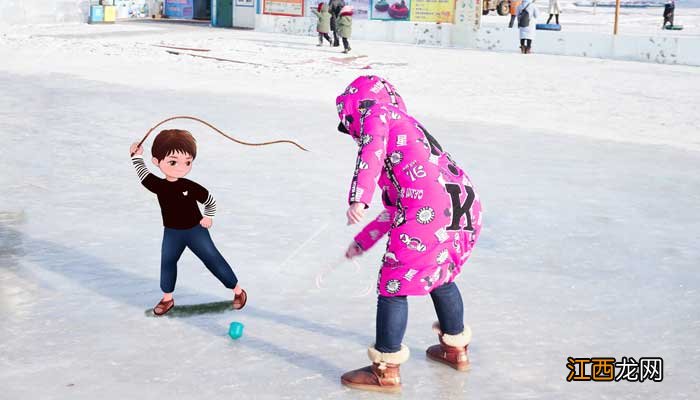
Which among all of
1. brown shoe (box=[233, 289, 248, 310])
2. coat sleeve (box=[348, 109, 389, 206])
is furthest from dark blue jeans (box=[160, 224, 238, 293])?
coat sleeve (box=[348, 109, 389, 206])

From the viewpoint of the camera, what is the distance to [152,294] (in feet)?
15.4

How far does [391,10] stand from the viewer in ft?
90.3

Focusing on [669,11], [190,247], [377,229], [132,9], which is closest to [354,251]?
[377,229]

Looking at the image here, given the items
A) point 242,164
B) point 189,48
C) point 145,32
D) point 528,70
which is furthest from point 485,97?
point 145,32

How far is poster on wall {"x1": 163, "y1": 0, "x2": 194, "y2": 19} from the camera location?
3628cm

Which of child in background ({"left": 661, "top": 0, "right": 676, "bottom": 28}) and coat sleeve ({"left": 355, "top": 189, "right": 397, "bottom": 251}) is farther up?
child in background ({"left": 661, "top": 0, "right": 676, "bottom": 28})

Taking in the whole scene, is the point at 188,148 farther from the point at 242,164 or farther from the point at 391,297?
the point at 242,164

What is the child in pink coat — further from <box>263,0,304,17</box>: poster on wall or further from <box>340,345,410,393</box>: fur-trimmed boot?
<box>263,0,304,17</box>: poster on wall

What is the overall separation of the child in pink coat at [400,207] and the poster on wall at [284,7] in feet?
86.1

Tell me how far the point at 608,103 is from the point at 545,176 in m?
6.23

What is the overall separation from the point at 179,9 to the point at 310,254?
32514 millimetres

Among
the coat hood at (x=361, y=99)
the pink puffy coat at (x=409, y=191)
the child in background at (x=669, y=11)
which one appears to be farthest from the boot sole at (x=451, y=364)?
the child in background at (x=669, y=11)

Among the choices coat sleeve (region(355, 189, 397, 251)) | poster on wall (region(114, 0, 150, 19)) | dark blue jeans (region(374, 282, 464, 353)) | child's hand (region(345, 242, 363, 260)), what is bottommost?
dark blue jeans (region(374, 282, 464, 353))

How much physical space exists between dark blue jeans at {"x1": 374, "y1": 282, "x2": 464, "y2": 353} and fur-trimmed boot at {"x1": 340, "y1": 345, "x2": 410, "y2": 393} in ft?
0.08
